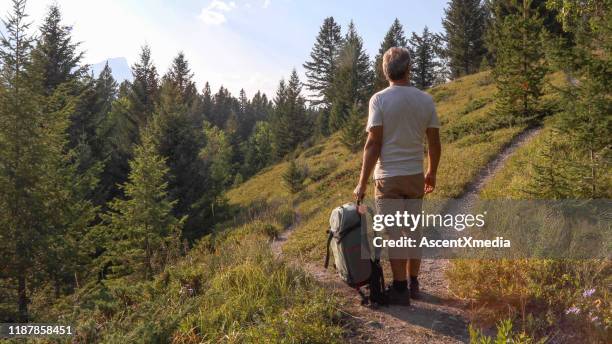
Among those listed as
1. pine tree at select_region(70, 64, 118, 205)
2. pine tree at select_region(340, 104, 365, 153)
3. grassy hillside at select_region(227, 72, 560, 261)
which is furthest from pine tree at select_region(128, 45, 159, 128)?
pine tree at select_region(340, 104, 365, 153)

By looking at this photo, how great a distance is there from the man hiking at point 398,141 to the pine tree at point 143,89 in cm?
2543

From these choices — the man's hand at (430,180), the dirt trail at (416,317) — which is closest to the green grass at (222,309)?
the dirt trail at (416,317)

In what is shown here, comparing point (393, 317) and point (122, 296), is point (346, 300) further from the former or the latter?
point (122, 296)

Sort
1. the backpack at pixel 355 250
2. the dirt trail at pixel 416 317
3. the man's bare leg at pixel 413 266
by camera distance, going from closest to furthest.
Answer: the dirt trail at pixel 416 317 < the backpack at pixel 355 250 < the man's bare leg at pixel 413 266

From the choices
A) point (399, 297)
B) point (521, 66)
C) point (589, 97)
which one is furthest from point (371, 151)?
point (521, 66)

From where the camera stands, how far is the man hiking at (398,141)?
11.7ft

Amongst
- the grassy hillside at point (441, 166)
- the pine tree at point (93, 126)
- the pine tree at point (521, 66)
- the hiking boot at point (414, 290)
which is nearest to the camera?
the hiking boot at point (414, 290)

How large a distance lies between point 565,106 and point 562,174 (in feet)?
3.90

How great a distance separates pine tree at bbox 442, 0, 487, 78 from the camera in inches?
1610

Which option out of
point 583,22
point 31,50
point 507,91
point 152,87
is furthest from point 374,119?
point 152,87

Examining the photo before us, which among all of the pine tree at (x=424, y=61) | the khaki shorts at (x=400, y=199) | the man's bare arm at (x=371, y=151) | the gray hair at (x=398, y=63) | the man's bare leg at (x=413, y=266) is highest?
the pine tree at (x=424, y=61)

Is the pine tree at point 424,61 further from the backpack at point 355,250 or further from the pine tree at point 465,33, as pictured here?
the backpack at point 355,250

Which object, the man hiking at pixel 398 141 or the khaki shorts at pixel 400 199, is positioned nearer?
the man hiking at pixel 398 141

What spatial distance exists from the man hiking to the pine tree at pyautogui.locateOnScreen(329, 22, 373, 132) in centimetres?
3729
